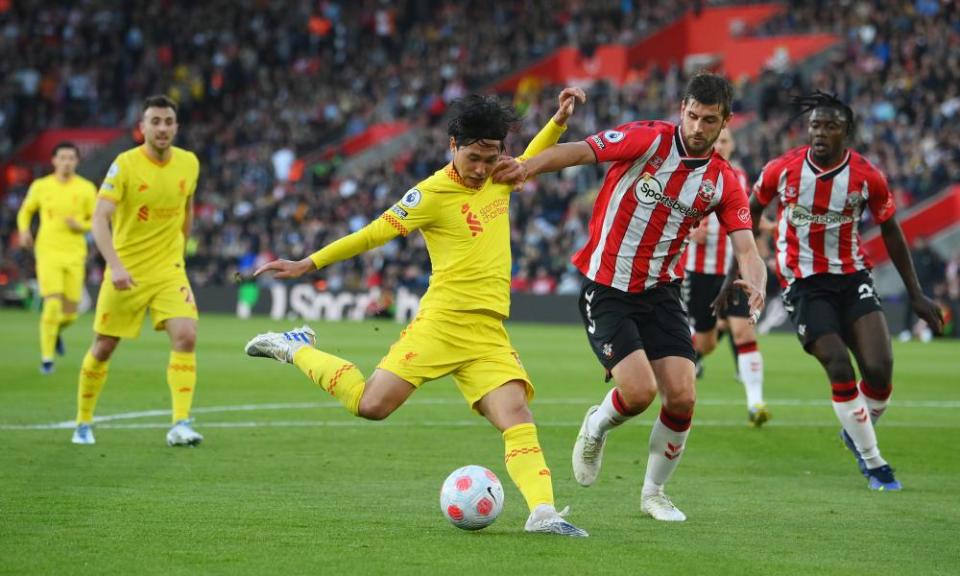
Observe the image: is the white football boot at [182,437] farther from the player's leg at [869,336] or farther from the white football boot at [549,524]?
the player's leg at [869,336]

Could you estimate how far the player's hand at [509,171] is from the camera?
704cm

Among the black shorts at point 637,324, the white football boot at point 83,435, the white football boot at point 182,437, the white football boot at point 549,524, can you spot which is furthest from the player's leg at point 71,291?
the white football boot at point 549,524

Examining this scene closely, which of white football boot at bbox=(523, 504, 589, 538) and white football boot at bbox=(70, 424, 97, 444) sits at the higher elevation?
white football boot at bbox=(523, 504, 589, 538)

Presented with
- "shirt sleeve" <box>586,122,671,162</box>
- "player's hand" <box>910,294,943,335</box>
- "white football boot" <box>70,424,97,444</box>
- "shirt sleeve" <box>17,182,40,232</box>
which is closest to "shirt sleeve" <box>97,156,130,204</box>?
"white football boot" <box>70,424,97,444</box>

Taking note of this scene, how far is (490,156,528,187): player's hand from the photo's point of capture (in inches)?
277

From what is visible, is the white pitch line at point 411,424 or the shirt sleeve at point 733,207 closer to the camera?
the shirt sleeve at point 733,207

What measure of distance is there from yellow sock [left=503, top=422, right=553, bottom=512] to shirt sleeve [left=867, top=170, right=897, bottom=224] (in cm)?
345

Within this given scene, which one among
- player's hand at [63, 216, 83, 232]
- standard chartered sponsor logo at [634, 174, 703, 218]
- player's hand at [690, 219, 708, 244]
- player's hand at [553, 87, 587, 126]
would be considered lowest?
player's hand at [63, 216, 83, 232]

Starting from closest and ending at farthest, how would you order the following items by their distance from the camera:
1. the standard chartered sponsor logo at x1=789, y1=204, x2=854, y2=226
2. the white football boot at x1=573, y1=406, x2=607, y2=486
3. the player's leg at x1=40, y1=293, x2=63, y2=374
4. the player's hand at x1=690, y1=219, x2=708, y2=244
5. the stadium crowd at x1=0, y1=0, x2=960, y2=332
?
the white football boot at x1=573, y1=406, x2=607, y2=486 < the standard chartered sponsor logo at x1=789, y1=204, x2=854, y2=226 < the player's hand at x1=690, y1=219, x2=708, y2=244 < the player's leg at x1=40, y1=293, x2=63, y2=374 < the stadium crowd at x1=0, y1=0, x2=960, y2=332

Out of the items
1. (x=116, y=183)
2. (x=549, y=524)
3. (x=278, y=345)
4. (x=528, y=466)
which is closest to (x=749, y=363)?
(x=116, y=183)

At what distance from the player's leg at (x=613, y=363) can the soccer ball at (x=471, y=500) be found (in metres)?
1.09

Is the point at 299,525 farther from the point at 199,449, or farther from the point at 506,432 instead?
the point at 199,449

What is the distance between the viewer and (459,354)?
23.5ft

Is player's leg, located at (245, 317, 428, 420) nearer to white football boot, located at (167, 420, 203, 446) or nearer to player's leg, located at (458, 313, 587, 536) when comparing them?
player's leg, located at (458, 313, 587, 536)
